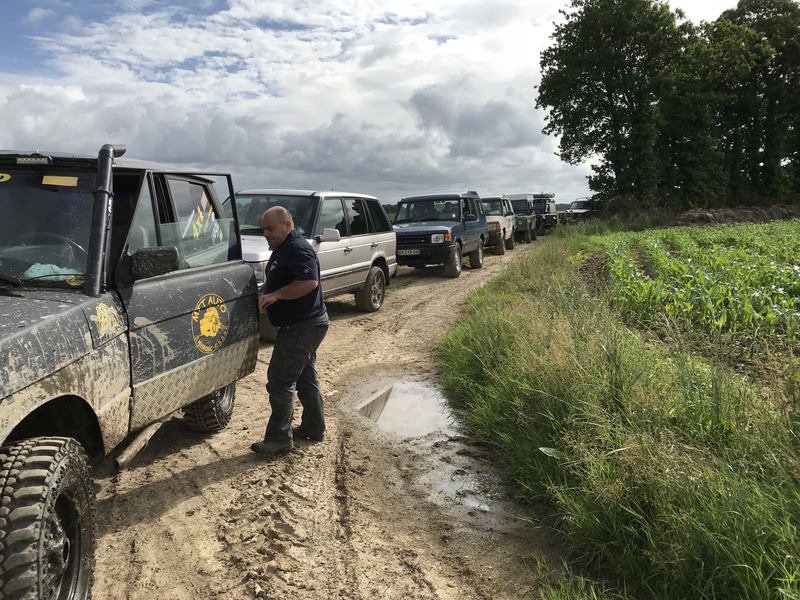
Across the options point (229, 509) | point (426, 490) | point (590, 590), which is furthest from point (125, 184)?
point (590, 590)

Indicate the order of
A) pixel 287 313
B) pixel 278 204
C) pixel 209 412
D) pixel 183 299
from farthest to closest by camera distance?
pixel 278 204 < pixel 209 412 < pixel 287 313 < pixel 183 299

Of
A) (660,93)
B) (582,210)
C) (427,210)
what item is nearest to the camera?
(427,210)

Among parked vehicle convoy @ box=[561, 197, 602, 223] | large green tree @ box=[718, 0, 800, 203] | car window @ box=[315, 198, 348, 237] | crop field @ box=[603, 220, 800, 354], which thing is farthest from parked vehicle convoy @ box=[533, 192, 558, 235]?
car window @ box=[315, 198, 348, 237]

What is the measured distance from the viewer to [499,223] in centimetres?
2136

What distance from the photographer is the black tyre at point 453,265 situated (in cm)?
1441

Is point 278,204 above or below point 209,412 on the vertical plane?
above

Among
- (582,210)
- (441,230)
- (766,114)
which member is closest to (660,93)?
(582,210)

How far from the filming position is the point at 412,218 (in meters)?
15.8

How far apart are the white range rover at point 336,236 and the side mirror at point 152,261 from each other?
3949 mm

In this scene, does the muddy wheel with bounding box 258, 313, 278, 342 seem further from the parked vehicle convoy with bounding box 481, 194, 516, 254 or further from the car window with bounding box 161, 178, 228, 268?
the parked vehicle convoy with bounding box 481, 194, 516, 254

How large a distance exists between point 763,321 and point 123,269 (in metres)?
6.59

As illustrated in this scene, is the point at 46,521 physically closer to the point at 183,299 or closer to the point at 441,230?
the point at 183,299

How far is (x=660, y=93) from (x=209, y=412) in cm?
3323

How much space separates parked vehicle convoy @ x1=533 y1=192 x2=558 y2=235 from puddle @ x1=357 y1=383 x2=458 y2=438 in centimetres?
2714
